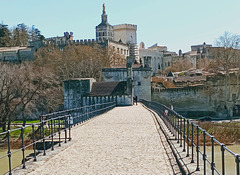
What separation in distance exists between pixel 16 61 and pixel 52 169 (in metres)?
58.9

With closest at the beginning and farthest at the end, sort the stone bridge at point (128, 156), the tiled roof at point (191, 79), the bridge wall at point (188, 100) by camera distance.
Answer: the stone bridge at point (128, 156) < the bridge wall at point (188, 100) < the tiled roof at point (191, 79)

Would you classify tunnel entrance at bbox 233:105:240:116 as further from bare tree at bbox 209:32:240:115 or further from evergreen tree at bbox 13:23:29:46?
evergreen tree at bbox 13:23:29:46

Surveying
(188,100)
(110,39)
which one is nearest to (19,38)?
(110,39)

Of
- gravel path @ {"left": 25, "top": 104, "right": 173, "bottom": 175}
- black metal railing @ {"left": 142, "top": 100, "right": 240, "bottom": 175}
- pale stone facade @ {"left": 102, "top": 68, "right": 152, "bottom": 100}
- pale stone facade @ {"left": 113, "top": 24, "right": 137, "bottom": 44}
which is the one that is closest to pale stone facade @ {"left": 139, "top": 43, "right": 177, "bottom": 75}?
pale stone facade @ {"left": 113, "top": 24, "right": 137, "bottom": 44}

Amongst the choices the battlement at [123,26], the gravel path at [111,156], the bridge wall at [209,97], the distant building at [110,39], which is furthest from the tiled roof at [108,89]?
the battlement at [123,26]

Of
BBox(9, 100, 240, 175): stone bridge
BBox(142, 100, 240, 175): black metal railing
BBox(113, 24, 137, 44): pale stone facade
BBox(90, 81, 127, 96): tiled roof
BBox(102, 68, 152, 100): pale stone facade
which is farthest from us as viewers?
BBox(113, 24, 137, 44): pale stone facade

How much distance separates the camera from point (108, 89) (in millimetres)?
33438

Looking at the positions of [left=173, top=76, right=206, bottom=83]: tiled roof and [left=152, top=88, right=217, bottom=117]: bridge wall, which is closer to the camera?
[left=152, top=88, right=217, bottom=117]: bridge wall

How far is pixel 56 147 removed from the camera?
9.93m

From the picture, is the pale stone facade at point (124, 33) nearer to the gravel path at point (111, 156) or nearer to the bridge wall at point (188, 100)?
the bridge wall at point (188, 100)

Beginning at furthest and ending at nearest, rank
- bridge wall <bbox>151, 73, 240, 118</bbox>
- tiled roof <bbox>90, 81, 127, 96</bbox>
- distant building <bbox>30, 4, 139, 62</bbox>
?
distant building <bbox>30, 4, 139, 62</bbox> < bridge wall <bbox>151, 73, 240, 118</bbox> < tiled roof <bbox>90, 81, 127, 96</bbox>

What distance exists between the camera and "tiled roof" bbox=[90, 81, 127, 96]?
108 feet

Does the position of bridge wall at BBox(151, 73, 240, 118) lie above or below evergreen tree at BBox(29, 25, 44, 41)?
below

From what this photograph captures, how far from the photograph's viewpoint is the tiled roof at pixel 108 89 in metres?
32.9
